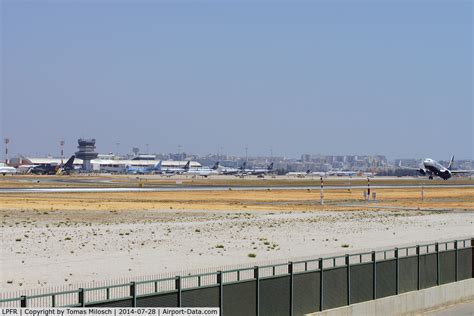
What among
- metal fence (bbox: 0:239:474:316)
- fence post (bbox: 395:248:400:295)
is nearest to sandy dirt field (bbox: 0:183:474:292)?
metal fence (bbox: 0:239:474:316)

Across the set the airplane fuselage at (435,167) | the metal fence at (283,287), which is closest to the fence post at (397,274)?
the metal fence at (283,287)

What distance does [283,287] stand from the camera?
22016 millimetres

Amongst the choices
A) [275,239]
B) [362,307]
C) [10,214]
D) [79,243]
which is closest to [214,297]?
[362,307]

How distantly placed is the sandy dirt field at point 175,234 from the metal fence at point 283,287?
813cm

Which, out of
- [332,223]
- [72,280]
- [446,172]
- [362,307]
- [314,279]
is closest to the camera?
[314,279]

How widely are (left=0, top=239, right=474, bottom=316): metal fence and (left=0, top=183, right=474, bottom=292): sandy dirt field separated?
813 cm

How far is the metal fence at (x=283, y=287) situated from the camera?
1767 centimetres

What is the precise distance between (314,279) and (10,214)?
43.9m

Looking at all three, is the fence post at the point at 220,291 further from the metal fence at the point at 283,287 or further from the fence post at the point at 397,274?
the fence post at the point at 397,274

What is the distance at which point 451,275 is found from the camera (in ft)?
102

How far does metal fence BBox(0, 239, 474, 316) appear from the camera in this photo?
17.7 meters

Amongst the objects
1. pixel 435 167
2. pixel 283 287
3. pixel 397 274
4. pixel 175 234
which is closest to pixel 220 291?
pixel 283 287

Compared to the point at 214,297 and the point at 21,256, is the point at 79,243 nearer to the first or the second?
the point at 21,256

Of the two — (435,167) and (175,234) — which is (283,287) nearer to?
(175,234)
